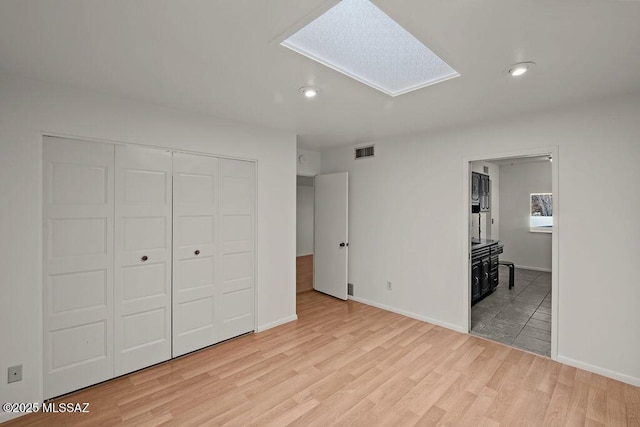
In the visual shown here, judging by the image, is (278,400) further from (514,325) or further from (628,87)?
(628,87)

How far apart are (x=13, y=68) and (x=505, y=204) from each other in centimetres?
885

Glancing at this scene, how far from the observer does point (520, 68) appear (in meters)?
2.03

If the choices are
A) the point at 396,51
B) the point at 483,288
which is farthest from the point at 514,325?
the point at 396,51

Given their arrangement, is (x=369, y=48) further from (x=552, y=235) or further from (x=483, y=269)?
(x=483, y=269)

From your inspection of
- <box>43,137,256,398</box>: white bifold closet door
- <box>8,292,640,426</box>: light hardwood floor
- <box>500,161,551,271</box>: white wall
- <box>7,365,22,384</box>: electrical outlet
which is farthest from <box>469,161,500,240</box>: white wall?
<box>7,365,22,384</box>: electrical outlet

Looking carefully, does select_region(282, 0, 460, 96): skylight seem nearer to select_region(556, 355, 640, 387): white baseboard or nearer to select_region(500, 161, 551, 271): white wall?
select_region(556, 355, 640, 387): white baseboard

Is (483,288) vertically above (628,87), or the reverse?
(628,87)

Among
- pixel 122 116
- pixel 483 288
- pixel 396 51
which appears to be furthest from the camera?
pixel 483 288

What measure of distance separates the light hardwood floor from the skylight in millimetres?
2554

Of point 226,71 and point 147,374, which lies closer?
point 226,71

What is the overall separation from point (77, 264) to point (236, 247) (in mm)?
1443

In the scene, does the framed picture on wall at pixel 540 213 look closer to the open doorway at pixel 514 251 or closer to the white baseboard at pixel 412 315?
the open doorway at pixel 514 251

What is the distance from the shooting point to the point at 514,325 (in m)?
3.72

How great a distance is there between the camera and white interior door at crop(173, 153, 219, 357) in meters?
2.97
